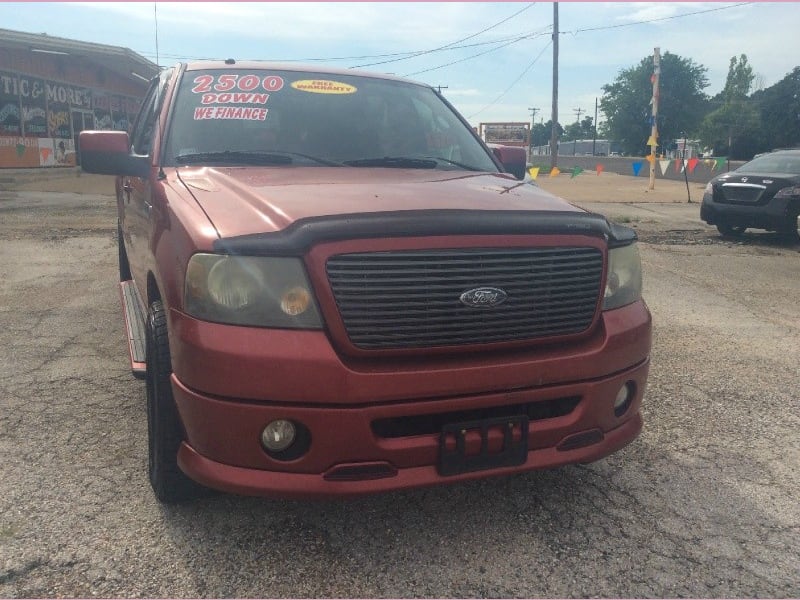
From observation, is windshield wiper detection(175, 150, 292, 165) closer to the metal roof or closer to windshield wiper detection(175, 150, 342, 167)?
windshield wiper detection(175, 150, 342, 167)

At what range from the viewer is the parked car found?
33.3 feet

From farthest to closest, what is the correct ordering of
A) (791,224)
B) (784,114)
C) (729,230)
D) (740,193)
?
(784,114), (729,230), (740,193), (791,224)

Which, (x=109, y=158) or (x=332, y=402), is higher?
(x=109, y=158)

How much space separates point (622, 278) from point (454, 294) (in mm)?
780

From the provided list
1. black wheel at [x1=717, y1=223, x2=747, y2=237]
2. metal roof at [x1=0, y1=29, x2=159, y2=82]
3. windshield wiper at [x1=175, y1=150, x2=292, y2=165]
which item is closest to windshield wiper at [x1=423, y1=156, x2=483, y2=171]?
windshield wiper at [x1=175, y1=150, x2=292, y2=165]

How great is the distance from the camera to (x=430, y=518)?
2.71 m

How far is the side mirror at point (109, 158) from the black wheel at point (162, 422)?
37.0 inches

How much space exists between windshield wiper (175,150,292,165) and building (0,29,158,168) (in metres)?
19.0

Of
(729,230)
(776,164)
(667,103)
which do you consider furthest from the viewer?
(667,103)

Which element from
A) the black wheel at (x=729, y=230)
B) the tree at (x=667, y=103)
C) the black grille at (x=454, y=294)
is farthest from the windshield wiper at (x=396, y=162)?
the tree at (x=667, y=103)

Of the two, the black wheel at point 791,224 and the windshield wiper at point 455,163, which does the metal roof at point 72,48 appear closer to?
the black wheel at point 791,224

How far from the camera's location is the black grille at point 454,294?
7.27 ft

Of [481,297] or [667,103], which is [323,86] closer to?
[481,297]

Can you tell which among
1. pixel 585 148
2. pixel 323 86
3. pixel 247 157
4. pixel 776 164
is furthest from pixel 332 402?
pixel 585 148
